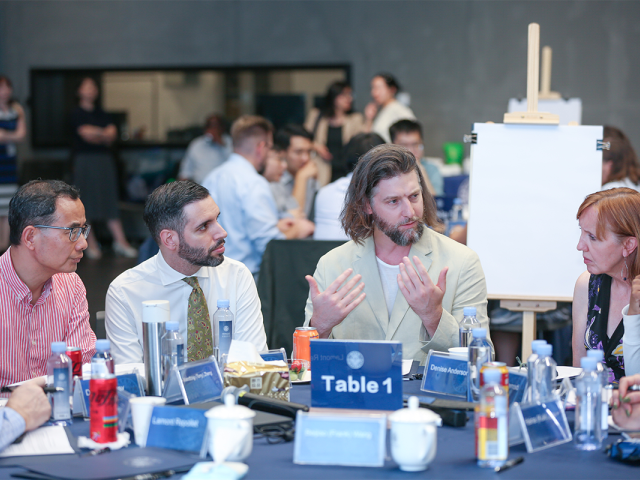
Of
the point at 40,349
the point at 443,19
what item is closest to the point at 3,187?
the point at 443,19

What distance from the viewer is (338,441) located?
145cm

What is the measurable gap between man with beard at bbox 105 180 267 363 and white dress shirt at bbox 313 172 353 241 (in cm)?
179

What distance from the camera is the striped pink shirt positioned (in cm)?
235

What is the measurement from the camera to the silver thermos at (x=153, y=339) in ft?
6.05

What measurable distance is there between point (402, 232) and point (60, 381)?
1.31 meters

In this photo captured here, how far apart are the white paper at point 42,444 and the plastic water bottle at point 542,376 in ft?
3.48

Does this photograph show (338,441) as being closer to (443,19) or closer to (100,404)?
(100,404)

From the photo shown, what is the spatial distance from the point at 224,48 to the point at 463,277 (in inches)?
290

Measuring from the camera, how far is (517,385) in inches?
68.3

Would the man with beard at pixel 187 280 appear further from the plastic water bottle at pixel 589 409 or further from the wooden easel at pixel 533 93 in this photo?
the wooden easel at pixel 533 93

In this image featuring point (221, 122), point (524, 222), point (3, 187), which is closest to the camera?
point (524, 222)

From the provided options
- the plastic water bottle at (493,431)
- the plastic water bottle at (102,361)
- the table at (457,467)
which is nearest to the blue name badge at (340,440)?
the table at (457,467)

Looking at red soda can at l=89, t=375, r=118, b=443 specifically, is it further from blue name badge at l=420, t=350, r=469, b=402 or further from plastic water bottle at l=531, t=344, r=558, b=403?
plastic water bottle at l=531, t=344, r=558, b=403

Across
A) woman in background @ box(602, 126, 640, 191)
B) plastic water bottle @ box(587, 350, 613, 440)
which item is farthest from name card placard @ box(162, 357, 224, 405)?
woman in background @ box(602, 126, 640, 191)
